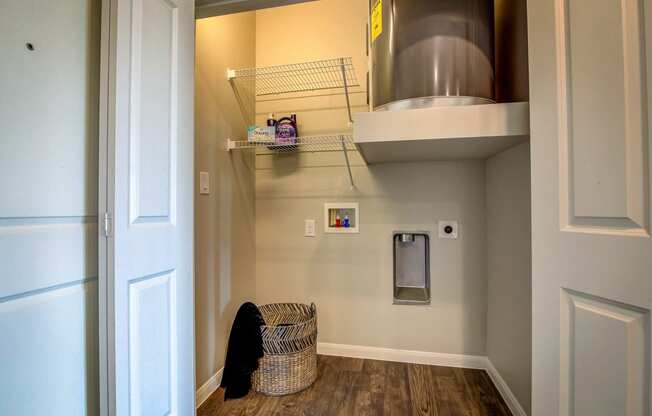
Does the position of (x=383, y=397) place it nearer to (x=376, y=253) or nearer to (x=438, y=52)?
(x=376, y=253)

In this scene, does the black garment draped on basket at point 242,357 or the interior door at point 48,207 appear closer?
the interior door at point 48,207

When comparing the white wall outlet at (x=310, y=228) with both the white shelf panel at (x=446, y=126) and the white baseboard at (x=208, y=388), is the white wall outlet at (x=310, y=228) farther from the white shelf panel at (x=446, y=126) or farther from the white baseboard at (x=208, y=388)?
the white baseboard at (x=208, y=388)

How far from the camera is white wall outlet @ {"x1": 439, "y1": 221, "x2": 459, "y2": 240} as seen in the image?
6.32 feet

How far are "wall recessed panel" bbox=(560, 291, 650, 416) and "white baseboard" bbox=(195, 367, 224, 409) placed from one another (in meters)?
1.58

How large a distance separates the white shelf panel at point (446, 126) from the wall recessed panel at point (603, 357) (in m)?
0.65

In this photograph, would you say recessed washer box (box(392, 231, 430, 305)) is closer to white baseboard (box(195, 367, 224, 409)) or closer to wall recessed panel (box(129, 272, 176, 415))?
white baseboard (box(195, 367, 224, 409))

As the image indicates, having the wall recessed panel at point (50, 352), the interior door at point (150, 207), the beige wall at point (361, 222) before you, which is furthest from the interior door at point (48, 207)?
the beige wall at point (361, 222)

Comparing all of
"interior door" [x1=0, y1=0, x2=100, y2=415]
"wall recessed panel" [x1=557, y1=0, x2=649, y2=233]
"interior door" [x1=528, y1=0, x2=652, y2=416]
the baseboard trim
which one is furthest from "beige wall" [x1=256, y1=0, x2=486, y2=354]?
"interior door" [x1=0, y1=0, x2=100, y2=415]

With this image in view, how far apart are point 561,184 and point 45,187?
57.7 inches

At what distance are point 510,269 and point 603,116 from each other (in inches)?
38.0

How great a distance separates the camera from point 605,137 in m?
0.75

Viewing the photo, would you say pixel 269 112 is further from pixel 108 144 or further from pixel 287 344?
pixel 287 344

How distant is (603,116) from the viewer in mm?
756

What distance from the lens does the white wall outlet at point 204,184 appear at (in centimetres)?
158
